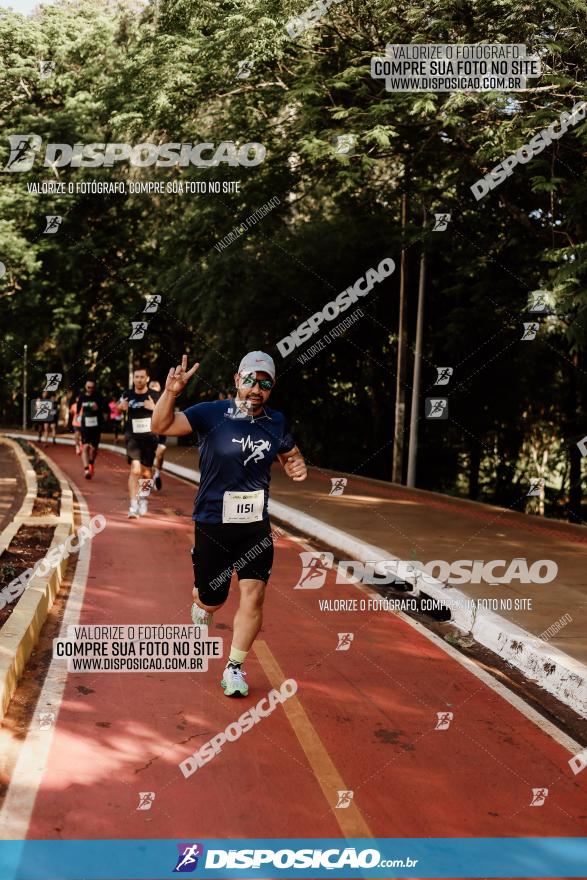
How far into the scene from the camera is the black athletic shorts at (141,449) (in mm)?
14088

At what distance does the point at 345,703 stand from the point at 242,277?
21.4m

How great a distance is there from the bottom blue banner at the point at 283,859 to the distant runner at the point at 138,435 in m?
10.00

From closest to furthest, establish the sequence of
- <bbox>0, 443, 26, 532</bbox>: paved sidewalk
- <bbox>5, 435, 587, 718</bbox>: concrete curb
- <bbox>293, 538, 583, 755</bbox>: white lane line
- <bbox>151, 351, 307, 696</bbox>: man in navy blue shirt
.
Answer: <bbox>293, 538, 583, 755</bbox>: white lane line → <bbox>151, 351, 307, 696</bbox>: man in navy blue shirt → <bbox>5, 435, 587, 718</bbox>: concrete curb → <bbox>0, 443, 26, 532</bbox>: paved sidewalk

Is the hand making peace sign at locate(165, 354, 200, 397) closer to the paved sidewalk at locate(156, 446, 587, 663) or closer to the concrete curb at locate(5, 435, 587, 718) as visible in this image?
the concrete curb at locate(5, 435, 587, 718)

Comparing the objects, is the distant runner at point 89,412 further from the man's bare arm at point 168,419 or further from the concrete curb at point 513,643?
the man's bare arm at point 168,419

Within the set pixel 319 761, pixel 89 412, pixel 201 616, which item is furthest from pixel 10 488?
pixel 319 761

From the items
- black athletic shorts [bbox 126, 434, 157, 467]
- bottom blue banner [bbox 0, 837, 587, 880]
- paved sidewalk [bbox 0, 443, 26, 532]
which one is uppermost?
black athletic shorts [bbox 126, 434, 157, 467]

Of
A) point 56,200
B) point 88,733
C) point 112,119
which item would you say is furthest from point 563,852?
point 56,200

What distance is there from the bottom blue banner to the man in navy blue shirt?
2.03 metres

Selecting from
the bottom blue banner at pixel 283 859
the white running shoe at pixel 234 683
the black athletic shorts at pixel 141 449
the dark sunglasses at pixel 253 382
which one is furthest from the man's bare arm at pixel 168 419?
the black athletic shorts at pixel 141 449

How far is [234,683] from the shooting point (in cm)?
624

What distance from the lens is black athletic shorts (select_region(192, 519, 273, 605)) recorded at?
607cm

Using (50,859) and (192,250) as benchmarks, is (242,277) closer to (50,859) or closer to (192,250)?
(192,250)

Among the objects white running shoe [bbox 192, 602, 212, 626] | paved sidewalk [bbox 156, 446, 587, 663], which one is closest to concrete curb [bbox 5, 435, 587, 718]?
paved sidewalk [bbox 156, 446, 587, 663]
